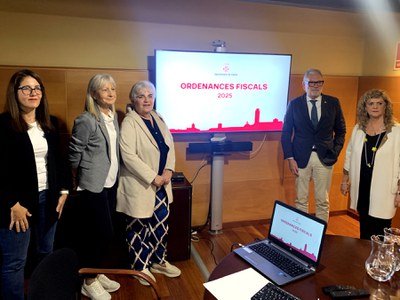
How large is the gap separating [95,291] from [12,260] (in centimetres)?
68

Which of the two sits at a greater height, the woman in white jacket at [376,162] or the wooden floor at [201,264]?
the woman in white jacket at [376,162]

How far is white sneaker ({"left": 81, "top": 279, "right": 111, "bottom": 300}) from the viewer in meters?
2.44

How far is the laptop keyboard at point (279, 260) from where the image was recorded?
1549 millimetres

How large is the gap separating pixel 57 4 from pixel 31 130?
140cm

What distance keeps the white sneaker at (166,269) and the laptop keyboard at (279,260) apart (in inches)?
48.5

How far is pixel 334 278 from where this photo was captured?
1505 millimetres

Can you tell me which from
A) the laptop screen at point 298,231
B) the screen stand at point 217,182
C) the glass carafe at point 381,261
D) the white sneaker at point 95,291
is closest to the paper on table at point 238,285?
the laptop screen at point 298,231

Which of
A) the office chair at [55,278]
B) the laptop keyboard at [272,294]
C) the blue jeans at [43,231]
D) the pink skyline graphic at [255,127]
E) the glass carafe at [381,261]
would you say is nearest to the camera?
the office chair at [55,278]

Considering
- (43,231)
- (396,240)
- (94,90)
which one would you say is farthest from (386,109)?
(43,231)

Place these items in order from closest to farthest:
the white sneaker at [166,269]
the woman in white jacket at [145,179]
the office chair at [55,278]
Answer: the office chair at [55,278]
the woman in white jacket at [145,179]
the white sneaker at [166,269]

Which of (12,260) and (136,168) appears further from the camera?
(136,168)

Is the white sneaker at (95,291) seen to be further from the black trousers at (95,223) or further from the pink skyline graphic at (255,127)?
the pink skyline graphic at (255,127)

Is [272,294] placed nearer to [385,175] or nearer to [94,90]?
[385,175]

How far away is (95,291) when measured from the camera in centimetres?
245
